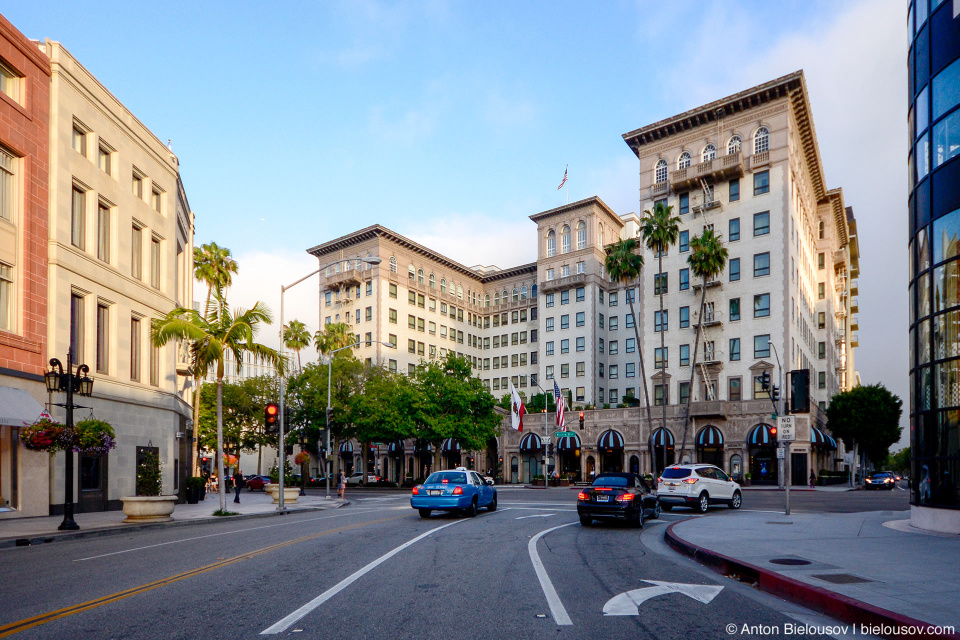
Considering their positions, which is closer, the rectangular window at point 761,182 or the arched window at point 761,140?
the rectangular window at point 761,182

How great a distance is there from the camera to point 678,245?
216ft

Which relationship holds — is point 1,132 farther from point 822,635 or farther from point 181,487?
point 822,635

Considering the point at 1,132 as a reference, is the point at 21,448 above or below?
below

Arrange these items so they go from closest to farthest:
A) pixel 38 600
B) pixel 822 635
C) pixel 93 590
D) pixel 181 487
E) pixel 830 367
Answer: pixel 822 635 → pixel 38 600 → pixel 93 590 → pixel 181 487 → pixel 830 367

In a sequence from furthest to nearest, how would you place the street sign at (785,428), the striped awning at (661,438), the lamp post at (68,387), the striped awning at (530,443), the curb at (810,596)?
1. the striped awning at (530,443)
2. the striped awning at (661,438)
3. the street sign at (785,428)
4. the lamp post at (68,387)
5. the curb at (810,596)

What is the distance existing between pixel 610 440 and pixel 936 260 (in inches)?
1997

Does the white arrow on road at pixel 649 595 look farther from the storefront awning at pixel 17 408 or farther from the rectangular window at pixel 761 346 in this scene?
the rectangular window at pixel 761 346

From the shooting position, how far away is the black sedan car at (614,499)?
63.3ft

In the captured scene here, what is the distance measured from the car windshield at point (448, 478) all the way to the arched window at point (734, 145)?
1877 inches

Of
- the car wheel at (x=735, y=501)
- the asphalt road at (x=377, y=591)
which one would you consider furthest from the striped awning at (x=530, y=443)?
the asphalt road at (x=377, y=591)

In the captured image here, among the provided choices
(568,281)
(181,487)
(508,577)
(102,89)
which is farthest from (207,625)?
(568,281)

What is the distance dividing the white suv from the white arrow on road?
49.6ft

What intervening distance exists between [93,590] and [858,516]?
2096cm

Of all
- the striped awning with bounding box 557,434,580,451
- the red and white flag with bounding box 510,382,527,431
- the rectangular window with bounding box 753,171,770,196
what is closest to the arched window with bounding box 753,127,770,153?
the rectangular window with bounding box 753,171,770,196
